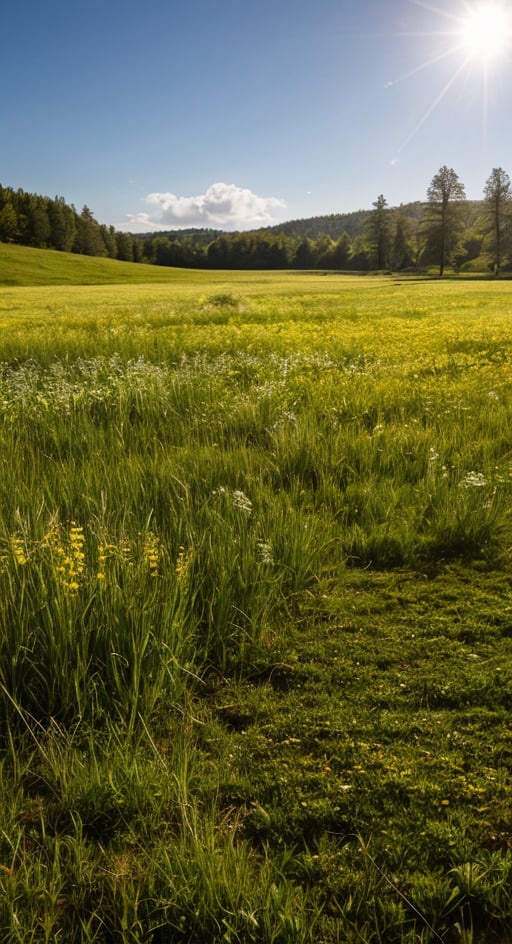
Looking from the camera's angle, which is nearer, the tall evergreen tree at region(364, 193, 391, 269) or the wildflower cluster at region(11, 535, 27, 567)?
the wildflower cluster at region(11, 535, 27, 567)

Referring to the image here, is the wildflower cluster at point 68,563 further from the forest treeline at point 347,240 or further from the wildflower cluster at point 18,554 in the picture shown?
the forest treeline at point 347,240

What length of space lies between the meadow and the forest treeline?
69.4m

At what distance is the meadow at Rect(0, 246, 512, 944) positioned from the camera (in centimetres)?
167

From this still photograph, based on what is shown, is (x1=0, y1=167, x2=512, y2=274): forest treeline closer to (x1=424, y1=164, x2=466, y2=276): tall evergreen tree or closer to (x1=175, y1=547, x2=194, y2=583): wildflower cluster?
(x1=424, y1=164, x2=466, y2=276): tall evergreen tree

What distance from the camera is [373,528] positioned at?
405 centimetres

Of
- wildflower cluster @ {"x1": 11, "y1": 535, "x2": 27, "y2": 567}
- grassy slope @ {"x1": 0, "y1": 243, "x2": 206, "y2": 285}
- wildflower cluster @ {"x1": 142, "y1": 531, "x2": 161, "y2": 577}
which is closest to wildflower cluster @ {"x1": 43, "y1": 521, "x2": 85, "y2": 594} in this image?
wildflower cluster @ {"x1": 11, "y1": 535, "x2": 27, "y2": 567}

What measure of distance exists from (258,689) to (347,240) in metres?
116

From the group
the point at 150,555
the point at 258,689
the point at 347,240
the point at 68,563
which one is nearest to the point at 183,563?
the point at 150,555

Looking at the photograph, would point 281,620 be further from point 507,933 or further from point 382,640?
point 507,933

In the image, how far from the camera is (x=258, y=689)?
2670mm

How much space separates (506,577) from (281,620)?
1464mm

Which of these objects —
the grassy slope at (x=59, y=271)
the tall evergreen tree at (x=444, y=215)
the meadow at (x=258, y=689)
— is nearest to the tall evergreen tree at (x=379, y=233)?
the tall evergreen tree at (x=444, y=215)

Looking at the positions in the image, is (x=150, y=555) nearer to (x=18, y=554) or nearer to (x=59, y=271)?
(x=18, y=554)

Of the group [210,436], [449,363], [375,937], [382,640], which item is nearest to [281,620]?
[382,640]
